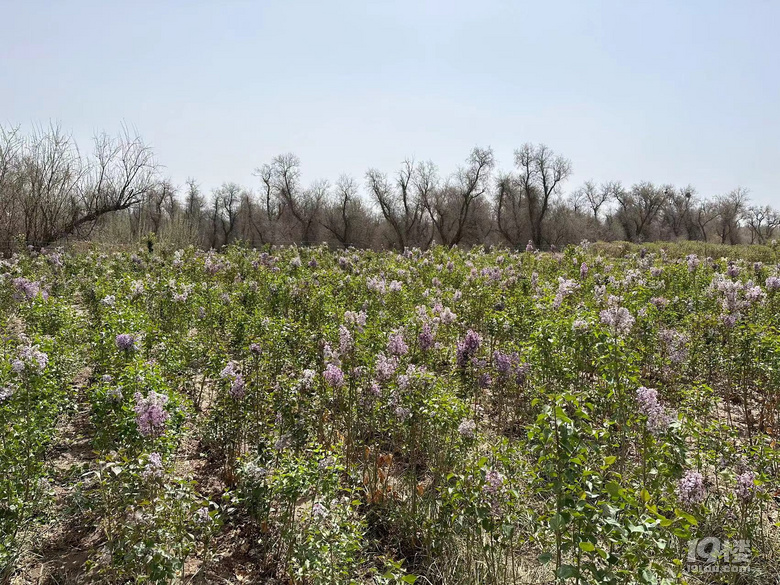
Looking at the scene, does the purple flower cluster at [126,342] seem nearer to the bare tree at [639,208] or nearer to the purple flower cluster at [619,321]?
the purple flower cluster at [619,321]

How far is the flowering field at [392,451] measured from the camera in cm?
233

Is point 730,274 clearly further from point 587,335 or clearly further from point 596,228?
point 596,228

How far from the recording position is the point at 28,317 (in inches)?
218

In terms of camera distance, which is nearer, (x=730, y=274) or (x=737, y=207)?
(x=730, y=274)

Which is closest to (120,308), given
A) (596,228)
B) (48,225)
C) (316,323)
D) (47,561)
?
(316,323)

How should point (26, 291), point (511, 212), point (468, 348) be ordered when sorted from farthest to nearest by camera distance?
point (511, 212)
point (26, 291)
point (468, 348)

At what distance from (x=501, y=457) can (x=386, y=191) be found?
138 ft

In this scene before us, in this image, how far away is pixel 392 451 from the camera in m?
4.15

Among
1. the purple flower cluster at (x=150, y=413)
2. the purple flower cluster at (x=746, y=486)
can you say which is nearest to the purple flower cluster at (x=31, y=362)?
the purple flower cluster at (x=150, y=413)

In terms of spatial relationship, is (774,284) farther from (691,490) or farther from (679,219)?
(679,219)

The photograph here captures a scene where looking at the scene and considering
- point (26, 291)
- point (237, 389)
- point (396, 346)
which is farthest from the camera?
point (26, 291)

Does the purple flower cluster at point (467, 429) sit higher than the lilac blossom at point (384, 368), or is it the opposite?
the lilac blossom at point (384, 368)

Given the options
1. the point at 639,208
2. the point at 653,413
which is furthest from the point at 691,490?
the point at 639,208

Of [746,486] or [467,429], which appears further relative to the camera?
[467,429]
